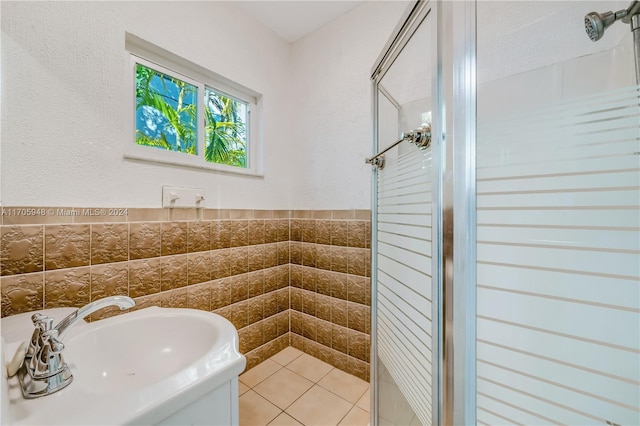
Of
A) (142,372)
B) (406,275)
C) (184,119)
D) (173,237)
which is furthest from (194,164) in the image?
(406,275)

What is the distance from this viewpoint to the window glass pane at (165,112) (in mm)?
1218

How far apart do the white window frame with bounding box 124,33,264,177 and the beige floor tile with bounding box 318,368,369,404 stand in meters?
1.37

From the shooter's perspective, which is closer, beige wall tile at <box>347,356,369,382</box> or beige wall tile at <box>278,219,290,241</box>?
beige wall tile at <box>347,356,369,382</box>

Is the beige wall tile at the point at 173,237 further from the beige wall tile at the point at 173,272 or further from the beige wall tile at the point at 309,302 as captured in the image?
the beige wall tile at the point at 309,302

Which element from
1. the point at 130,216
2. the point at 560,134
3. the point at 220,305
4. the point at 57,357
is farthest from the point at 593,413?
the point at 130,216

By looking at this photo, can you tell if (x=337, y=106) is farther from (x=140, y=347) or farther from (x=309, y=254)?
(x=140, y=347)

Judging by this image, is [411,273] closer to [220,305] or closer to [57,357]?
[57,357]

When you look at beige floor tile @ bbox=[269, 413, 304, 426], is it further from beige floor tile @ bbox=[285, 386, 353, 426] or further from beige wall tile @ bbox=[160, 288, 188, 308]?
beige wall tile @ bbox=[160, 288, 188, 308]

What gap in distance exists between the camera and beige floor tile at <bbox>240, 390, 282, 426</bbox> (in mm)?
1190

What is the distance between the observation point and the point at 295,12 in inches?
62.5

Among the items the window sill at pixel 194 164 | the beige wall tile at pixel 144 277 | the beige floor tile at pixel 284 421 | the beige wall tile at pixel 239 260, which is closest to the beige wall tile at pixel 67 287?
the beige wall tile at pixel 144 277

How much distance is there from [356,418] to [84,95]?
74.5 inches

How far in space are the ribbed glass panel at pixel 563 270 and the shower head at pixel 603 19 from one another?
0.29m

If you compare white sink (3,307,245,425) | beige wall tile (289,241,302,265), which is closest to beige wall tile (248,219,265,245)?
beige wall tile (289,241,302,265)
